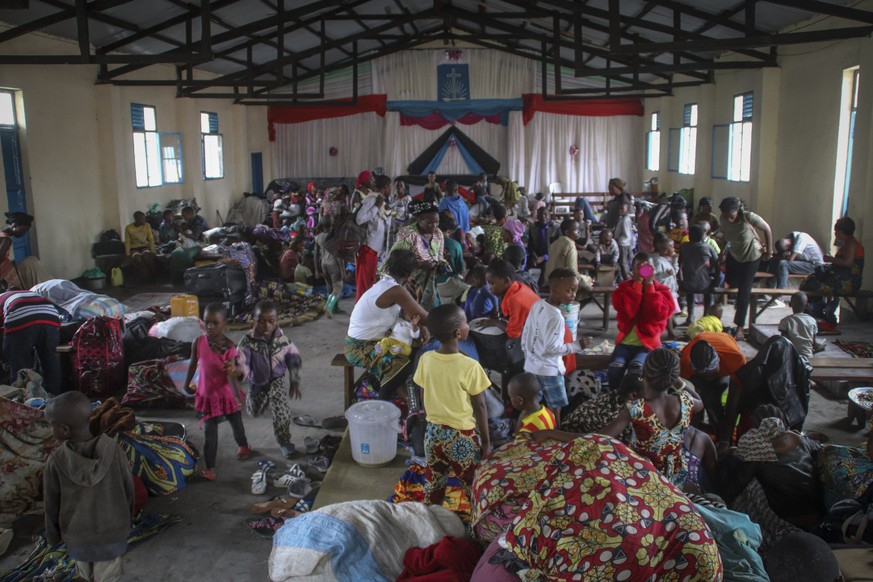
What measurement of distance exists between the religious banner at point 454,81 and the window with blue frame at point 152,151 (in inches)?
261

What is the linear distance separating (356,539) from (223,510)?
1.26m

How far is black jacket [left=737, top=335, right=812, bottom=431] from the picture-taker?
4.29 m

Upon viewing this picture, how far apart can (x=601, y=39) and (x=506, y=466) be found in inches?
508

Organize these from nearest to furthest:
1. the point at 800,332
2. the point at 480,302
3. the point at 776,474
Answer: the point at 776,474 → the point at 800,332 → the point at 480,302

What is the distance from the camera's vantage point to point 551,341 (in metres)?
4.16

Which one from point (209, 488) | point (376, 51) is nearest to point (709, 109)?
point (376, 51)

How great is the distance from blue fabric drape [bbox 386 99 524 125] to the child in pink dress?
14.4 meters

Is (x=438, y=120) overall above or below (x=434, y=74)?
below

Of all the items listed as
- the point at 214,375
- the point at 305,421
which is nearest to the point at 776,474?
the point at 214,375

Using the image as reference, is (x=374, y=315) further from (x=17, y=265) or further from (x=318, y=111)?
(x=318, y=111)

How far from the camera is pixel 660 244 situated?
697 centimetres

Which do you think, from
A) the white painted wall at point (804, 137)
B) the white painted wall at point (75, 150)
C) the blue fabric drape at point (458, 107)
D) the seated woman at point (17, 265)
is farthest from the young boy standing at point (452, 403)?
the blue fabric drape at point (458, 107)

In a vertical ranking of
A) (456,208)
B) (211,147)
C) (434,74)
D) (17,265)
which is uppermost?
(434,74)

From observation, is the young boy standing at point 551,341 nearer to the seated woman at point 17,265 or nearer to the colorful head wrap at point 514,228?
the colorful head wrap at point 514,228
